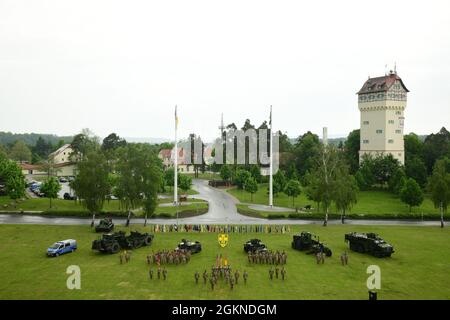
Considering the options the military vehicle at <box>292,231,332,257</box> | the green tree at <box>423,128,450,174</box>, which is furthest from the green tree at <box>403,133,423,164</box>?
the military vehicle at <box>292,231,332,257</box>

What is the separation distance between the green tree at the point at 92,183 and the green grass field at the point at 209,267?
203 inches

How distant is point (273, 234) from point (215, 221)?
9584 millimetres

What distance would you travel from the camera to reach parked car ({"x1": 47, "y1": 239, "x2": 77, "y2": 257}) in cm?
3334

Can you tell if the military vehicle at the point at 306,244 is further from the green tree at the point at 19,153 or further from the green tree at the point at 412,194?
the green tree at the point at 19,153

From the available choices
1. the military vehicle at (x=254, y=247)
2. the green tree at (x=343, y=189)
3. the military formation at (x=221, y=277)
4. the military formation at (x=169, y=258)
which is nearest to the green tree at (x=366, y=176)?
the green tree at (x=343, y=189)

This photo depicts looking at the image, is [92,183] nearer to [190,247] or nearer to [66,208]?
[66,208]

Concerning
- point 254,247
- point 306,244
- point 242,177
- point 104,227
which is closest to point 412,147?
point 242,177

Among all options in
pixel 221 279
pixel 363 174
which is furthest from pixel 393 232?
pixel 363 174

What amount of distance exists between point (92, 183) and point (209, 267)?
2130cm

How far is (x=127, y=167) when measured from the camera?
46906 millimetres

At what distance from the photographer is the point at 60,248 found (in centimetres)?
3388

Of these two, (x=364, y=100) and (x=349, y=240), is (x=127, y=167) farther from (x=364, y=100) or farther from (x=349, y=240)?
(x=364, y=100)

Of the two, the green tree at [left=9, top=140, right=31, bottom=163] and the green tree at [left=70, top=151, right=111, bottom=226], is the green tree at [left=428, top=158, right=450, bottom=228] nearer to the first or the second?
the green tree at [left=70, top=151, right=111, bottom=226]

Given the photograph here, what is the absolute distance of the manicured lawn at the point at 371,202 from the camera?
6028 centimetres
